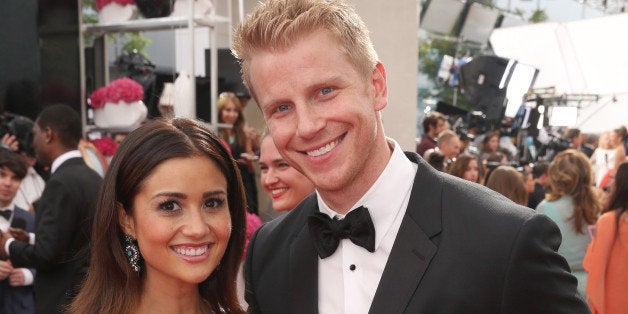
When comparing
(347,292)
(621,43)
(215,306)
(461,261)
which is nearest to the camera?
(461,261)

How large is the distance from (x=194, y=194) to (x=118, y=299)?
1.30ft

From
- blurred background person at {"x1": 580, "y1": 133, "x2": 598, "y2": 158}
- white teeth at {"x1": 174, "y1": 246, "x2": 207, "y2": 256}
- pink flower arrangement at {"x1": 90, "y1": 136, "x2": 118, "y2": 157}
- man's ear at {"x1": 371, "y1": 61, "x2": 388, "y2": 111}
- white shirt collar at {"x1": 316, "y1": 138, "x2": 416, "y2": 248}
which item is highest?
man's ear at {"x1": 371, "y1": 61, "x2": 388, "y2": 111}

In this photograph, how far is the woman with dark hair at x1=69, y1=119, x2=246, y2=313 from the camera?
7.14 feet

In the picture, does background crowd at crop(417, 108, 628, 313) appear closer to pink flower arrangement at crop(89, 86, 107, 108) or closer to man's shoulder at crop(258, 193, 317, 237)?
pink flower arrangement at crop(89, 86, 107, 108)

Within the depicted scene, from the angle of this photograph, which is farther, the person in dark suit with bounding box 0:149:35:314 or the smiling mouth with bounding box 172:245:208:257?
the person in dark suit with bounding box 0:149:35:314

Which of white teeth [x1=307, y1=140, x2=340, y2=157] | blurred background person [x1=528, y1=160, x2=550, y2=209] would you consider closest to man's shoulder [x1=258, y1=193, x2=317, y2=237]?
white teeth [x1=307, y1=140, x2=340, y2=157]

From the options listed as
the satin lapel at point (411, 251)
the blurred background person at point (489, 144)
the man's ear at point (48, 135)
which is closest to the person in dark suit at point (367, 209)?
the satin lapel at point (411, 251)

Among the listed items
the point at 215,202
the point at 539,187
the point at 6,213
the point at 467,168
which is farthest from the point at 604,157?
the point at 215,202

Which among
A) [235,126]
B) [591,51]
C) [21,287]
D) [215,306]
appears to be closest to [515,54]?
[591,51]

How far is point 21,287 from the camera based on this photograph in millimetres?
4664

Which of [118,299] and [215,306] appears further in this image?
[215,306]

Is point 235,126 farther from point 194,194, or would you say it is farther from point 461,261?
point 461,261

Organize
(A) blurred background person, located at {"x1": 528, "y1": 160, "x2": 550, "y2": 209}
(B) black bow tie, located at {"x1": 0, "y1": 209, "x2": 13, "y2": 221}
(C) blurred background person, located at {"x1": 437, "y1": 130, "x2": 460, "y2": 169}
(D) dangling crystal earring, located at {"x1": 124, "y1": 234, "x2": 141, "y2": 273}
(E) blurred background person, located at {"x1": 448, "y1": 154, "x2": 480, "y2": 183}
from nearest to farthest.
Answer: (D) dangling crystal earring, located at {"x1": 124, "y1": 234, "x2": 141, "y2": 273} < (B) black bow tie, located at {"x1": 0, "y1": 209, "x2": 13, "y2": 221} < (E) blurred background person, located at {"x1": 448, "y1": 154, "x2": 480, "y2": 183} < (C) blurred background person, located at {"x1": 437, "y1": 130, "x2": 460, "y2": 169} < (A) blurred background person, located at {"x1": 528, "y1": 160, "x2": 550, "y2": 209}

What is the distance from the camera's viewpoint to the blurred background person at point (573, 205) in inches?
209
